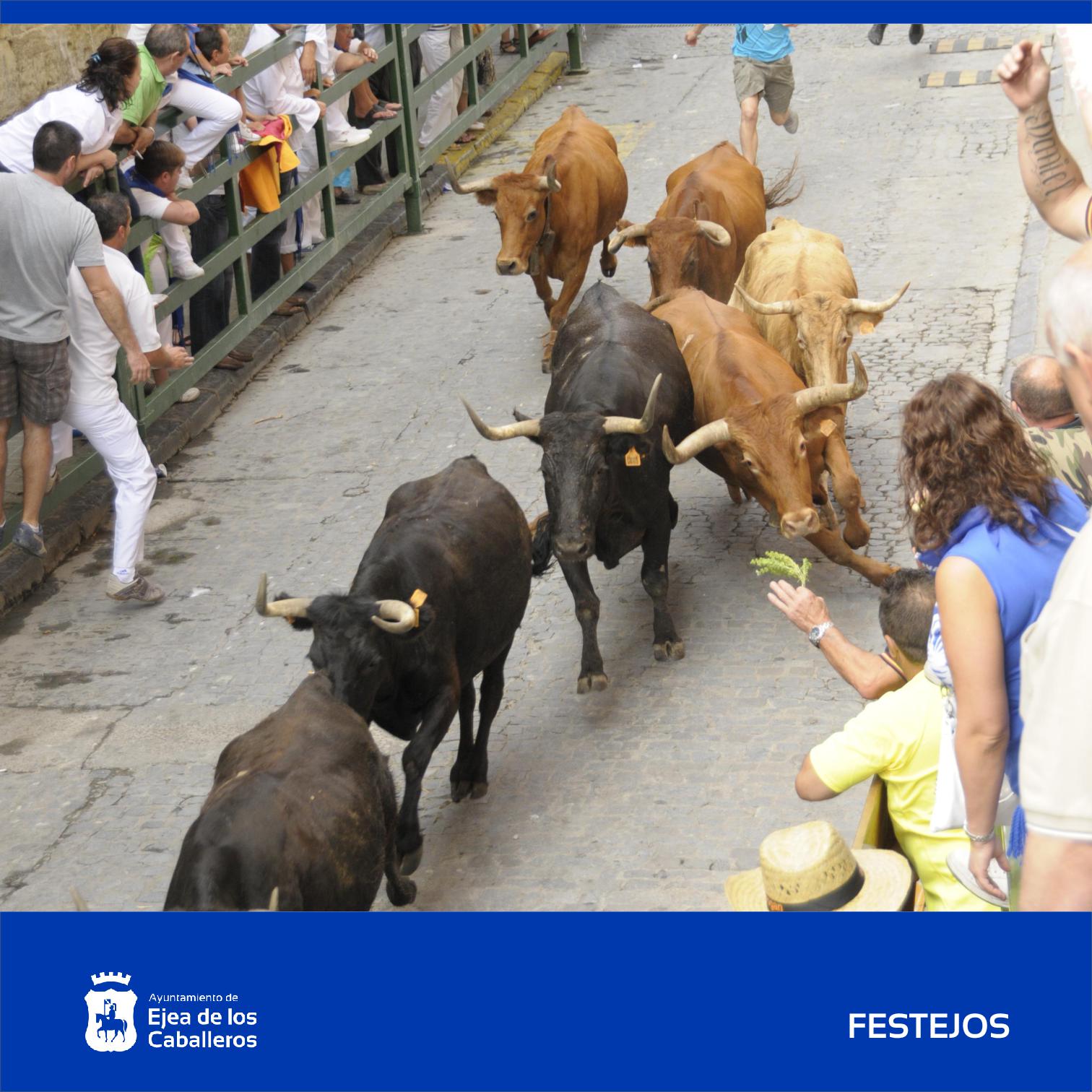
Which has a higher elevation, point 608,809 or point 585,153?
point 585,153

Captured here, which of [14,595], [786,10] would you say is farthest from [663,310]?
[786,10]

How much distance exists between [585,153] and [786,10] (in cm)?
803

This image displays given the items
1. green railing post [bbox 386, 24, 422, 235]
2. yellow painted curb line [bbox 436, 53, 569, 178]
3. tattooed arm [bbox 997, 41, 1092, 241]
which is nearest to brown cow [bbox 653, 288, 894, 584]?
tattooed arm [bbox 997, 41, 1092, 241]

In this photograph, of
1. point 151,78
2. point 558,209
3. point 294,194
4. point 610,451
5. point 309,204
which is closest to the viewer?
point 610,451

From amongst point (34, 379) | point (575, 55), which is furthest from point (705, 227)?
point (575, 55)

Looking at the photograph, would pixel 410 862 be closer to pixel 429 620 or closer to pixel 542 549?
pixel 429 620

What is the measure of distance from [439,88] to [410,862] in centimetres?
1123

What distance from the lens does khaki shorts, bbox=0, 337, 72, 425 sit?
834 centimetres

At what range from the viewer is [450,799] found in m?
6.89

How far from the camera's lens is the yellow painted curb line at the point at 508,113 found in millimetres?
16172

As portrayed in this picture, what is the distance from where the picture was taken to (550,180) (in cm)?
1119

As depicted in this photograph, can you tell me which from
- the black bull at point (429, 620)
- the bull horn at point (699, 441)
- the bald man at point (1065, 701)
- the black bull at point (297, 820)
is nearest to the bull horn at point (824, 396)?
the bull horn at point (699, 441)

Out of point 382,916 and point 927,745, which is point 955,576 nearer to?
point 927,745

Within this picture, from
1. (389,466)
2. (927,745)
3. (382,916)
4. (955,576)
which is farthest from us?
(389,466)
